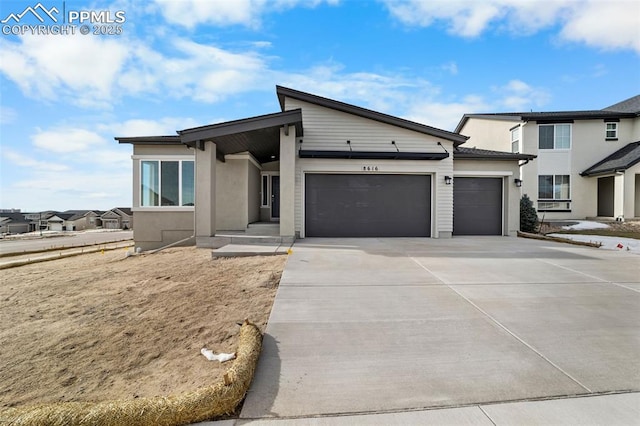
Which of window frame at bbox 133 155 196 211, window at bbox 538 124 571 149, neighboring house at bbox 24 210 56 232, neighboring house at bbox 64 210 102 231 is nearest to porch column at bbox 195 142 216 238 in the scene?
window frame at bbox 133 155 196 211

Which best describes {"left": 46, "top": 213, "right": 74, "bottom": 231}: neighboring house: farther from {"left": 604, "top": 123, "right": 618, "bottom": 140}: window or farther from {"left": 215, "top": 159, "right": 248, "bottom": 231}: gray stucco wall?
{"left": 604, "top": 123, "right": 618, "bottom": 140}: window

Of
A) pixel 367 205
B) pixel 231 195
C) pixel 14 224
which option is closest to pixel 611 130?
pixel 367 205

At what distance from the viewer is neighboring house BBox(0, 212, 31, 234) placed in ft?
184

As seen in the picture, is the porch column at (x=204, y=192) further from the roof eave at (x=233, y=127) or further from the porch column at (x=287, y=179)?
the porch column at (x=287, y=179)

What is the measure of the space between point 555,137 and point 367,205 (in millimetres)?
14631

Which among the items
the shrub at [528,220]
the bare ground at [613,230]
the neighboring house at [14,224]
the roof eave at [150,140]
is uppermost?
the roof eave at [150,140]

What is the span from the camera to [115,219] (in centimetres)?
5953

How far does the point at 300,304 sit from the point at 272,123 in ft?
21.3

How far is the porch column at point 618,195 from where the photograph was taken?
15914 mm

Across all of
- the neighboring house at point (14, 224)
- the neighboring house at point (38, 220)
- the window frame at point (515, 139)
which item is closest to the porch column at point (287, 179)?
the window frame at point (515, 139)

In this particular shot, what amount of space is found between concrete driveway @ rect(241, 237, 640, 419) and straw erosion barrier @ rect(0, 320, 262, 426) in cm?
→ 22

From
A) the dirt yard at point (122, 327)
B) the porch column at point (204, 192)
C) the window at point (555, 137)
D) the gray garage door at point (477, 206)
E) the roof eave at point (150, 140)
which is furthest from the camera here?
the window at point (555, 137)

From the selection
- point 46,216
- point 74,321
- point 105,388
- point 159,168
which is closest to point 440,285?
point 105,388

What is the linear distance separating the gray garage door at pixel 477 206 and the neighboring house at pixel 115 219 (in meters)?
63.4
